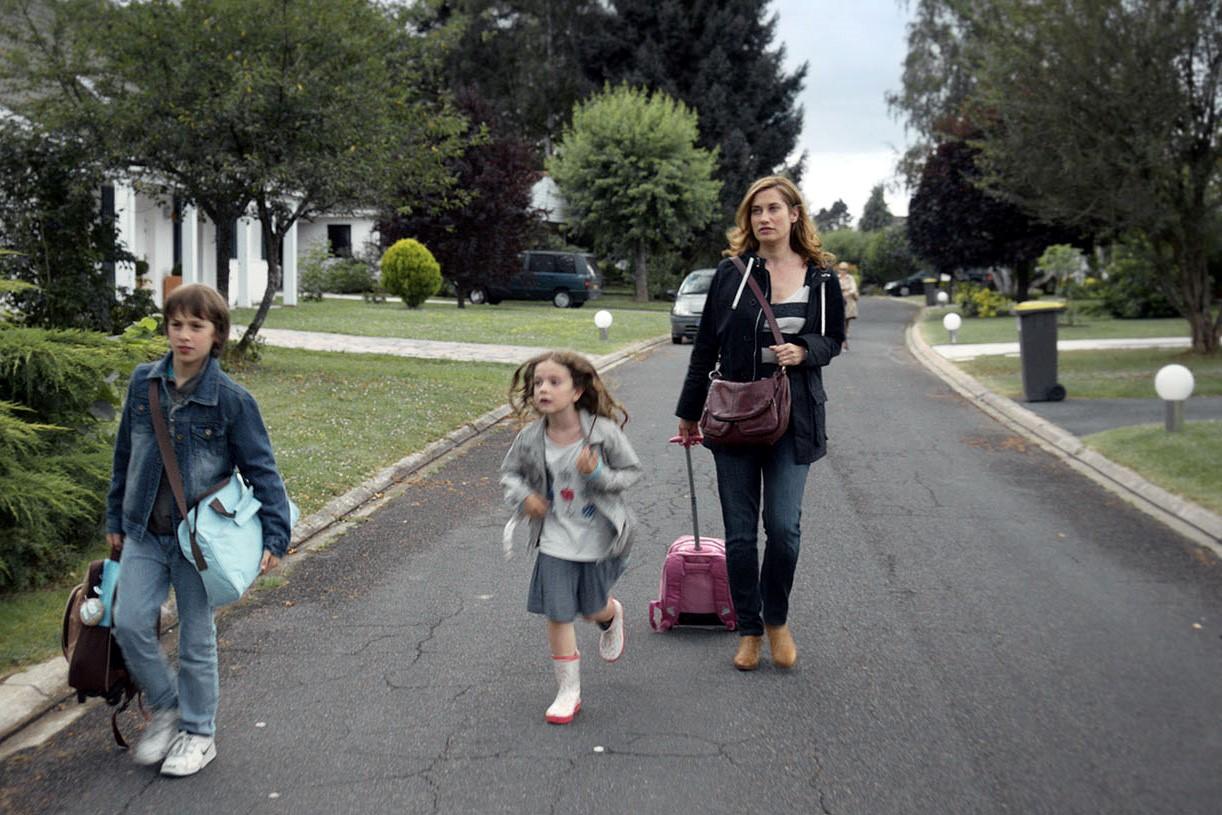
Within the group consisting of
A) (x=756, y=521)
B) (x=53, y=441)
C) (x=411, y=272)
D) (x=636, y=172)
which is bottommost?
(x=756, y=521)

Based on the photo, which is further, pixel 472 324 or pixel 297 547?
pixel 472 324

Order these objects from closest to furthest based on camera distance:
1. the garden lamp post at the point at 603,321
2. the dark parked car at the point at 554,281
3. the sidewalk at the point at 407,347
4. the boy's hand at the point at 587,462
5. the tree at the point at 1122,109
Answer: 1. the boy's hand at the point at 587,462
2. the tree at the point at 1122,109
3. the sidewalk at the point at 407,347
4. the garden lamp post at the point at 603,321
5. the dark parked car at the point at 554,281

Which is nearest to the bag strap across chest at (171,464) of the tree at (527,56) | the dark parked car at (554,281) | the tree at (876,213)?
the dark parked car at (554,281)

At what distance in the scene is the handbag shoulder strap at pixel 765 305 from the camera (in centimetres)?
500

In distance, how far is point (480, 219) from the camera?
3834 centimetres

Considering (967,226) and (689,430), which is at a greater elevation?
(967,226)

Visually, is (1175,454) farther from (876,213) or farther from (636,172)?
(876,213)

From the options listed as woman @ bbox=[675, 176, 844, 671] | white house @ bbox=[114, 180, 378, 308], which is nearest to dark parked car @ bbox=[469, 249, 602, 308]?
white house @ bbox=[114, 180, 378, 308]

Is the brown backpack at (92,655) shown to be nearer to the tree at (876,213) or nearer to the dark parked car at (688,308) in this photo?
Answer: the dark parked car at (688,308)

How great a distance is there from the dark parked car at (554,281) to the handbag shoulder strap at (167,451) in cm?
3741

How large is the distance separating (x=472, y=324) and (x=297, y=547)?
20.5 m

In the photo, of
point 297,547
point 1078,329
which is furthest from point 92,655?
point 1078,329

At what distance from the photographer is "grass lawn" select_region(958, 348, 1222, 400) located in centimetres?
1548

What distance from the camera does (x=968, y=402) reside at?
15914mm
